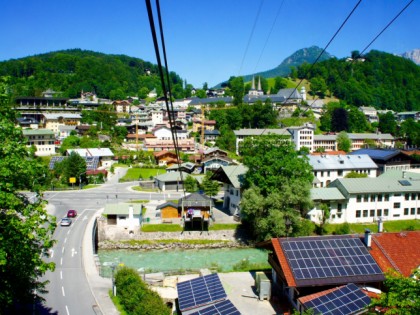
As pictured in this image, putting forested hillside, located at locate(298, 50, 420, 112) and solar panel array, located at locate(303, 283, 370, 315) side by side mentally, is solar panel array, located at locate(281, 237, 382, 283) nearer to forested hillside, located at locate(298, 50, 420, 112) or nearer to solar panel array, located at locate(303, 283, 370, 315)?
solar panel array, located at locate(303, 283, 370, 315)

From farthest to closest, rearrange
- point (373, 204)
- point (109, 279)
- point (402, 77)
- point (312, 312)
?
point (402, 77) < point (373, 204) < point (109, 279) < point (312, 312)

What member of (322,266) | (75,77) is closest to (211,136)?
(322,266)

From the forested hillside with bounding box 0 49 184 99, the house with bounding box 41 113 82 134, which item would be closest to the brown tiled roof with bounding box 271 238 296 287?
the house with bounding box 41 113 82 134

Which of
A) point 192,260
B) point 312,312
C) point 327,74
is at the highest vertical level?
point 327,74

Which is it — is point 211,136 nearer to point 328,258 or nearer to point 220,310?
point 328,258

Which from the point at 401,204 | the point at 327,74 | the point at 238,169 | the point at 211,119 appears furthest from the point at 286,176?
the point at 327,74

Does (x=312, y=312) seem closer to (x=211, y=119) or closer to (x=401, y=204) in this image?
(x=401, y=204)
